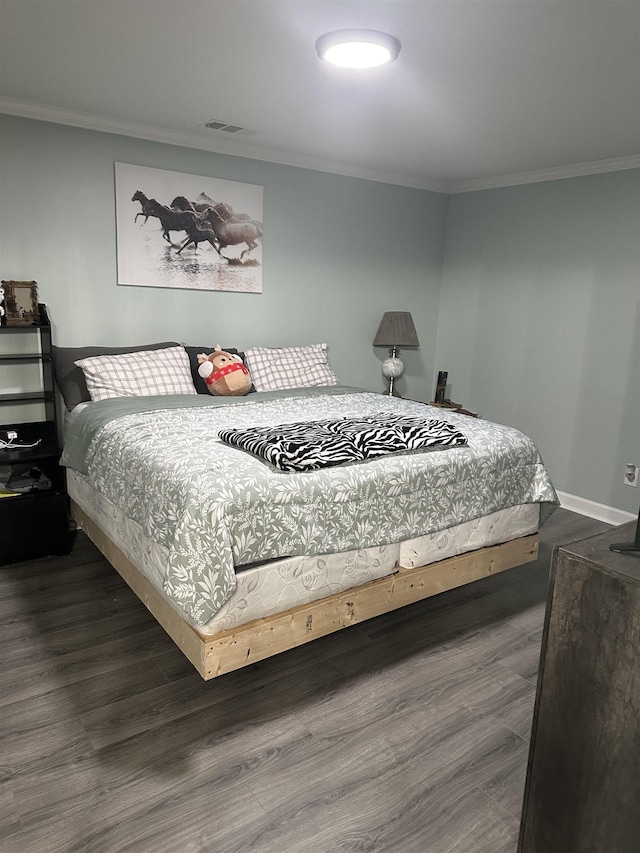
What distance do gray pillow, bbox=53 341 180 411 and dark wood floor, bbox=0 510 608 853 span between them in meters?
1.04

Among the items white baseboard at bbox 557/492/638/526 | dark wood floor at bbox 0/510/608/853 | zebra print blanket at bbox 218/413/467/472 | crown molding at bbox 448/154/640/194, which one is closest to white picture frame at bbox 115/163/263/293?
zebra print blanket at bbox 218/413/467/472

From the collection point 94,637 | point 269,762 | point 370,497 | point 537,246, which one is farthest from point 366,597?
point 537,246

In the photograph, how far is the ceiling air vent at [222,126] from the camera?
3.29 m

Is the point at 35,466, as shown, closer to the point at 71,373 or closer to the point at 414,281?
the point at 71,373

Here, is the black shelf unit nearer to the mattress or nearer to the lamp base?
the mattress

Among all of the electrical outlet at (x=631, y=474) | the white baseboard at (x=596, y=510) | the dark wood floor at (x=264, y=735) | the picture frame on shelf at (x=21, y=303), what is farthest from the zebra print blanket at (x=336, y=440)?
the white baseboard at (x=596, y=510)

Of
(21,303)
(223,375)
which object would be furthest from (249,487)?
(21,303)

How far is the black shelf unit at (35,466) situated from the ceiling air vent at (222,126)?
1.37m

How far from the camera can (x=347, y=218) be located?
444 cm

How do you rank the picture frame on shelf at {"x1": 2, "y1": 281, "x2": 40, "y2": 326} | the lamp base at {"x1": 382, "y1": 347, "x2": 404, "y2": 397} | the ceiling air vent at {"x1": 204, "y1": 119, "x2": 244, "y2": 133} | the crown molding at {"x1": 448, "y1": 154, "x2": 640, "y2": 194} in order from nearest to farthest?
the picture frame on shelf at {"x1": 2, "y1": 281, "x2": 40, "y2": 326}, the ceiling air vent at {"x1": 204, "y1": 119, "x2": 244, "y2": 133}, the crown molding at {"x1": 448, "y1": 154, "x2": 640, "y2": 194}, the lamp base at {"x1": 382, "y1": 347, "x2": 404, "y2": 397}

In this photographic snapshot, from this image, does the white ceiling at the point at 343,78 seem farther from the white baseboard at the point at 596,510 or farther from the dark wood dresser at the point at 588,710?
the white baseboard at the point at 596,510

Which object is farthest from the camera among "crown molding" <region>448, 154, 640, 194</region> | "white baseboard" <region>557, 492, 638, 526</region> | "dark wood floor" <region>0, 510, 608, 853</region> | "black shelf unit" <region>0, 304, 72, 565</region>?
"white baseboard" <region>557, 492, 638, 526</region>

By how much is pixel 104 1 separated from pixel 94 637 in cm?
230

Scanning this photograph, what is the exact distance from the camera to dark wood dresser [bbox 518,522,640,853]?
111 centimetres
